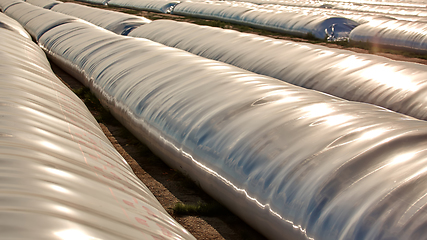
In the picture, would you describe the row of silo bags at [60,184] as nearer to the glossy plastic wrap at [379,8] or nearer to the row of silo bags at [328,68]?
the row of silo bags at [328,68]

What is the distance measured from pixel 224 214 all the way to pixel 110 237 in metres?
1.85

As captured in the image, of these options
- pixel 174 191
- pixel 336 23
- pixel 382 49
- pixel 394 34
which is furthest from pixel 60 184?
pixel 336 23

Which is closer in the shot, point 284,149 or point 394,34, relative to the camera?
point 284,149

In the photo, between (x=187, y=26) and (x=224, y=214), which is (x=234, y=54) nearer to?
(x=187, y=26)

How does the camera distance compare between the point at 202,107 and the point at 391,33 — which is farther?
the point at 391,33

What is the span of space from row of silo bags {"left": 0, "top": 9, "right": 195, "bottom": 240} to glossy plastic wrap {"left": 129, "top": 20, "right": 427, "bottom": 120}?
11.4ft

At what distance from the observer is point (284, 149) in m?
2.81

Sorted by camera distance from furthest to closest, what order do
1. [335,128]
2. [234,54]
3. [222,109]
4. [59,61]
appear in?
[59,61]
[234,54]
[222,109]
[335,128]

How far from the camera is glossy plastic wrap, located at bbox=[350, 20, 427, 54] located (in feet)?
35.8

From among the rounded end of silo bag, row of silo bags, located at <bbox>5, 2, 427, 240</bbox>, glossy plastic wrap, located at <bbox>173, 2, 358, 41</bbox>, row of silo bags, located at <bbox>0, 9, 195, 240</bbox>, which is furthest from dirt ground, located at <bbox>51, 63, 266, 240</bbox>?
glossy plastic wrap, located at <bbox>173, 2, 358, 41</bbox>

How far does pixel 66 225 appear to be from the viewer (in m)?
1.46

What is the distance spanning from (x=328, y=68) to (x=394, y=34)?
7.61m

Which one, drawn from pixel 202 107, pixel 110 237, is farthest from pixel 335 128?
pixel 110 237

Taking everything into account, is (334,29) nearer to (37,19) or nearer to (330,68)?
(330,68)
